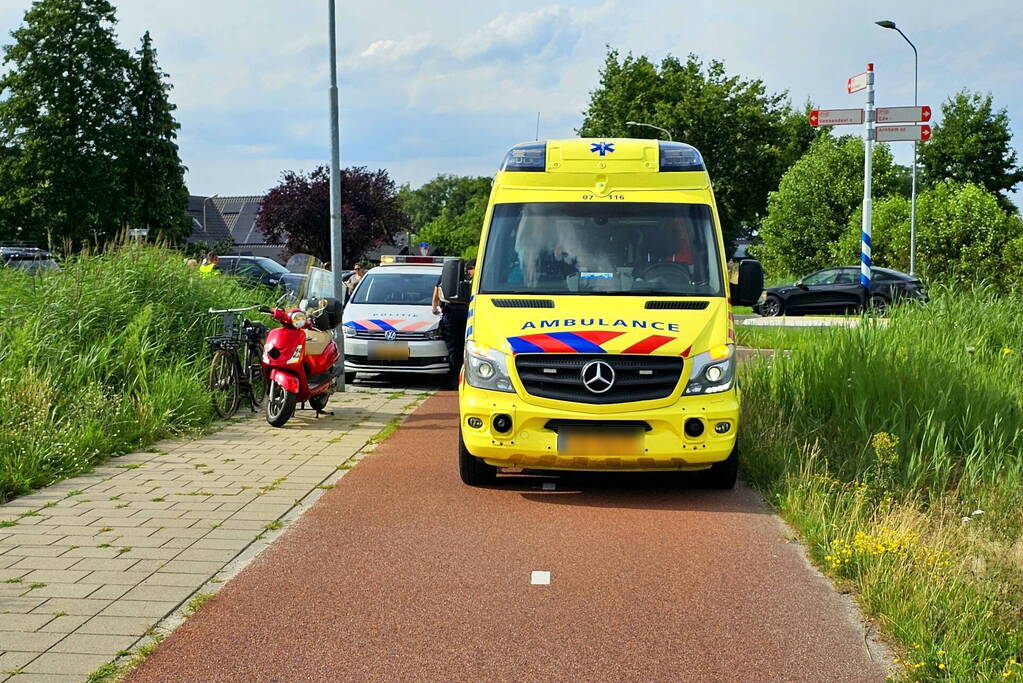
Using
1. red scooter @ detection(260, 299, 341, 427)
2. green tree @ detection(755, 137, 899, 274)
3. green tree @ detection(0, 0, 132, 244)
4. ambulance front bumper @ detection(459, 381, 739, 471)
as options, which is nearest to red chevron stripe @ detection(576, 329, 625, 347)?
ambulance front bumper @ detection(459, 381, 739, 471)

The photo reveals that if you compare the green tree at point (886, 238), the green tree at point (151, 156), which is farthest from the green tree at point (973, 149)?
the green tree at point (151, 156)

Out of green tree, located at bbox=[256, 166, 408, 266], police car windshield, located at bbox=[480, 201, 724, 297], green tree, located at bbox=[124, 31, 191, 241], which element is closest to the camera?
police car windshield, located at bbox=[480, 201, 724, 297]

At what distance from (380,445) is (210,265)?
20.0 feet

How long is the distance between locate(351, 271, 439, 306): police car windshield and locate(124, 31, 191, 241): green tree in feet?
121

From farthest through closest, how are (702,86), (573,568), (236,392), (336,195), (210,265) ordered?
(702,86), (210,265), (336,195), (236,392), (573,568)

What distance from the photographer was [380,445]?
9688mm

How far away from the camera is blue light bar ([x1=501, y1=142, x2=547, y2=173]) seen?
8297 mm

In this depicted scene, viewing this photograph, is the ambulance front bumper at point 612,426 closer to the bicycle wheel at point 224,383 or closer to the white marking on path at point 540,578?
the white marking on path at point 540,578

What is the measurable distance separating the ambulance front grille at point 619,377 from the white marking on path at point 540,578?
5.42 feet

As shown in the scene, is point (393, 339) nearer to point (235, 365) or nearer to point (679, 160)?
point (235, 365)

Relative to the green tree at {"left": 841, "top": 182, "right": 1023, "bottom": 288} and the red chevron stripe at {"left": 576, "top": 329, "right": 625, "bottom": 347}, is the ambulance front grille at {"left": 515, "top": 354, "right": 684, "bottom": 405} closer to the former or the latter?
the red chevron stripe at {"left": 576, "top": 329, "right": 625, "bottom": 347}

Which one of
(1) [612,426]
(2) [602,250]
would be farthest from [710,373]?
(2) [602,250]

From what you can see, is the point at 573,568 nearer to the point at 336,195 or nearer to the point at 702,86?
the point at 336,195

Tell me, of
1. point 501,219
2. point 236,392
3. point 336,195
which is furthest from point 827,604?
point 336,195
